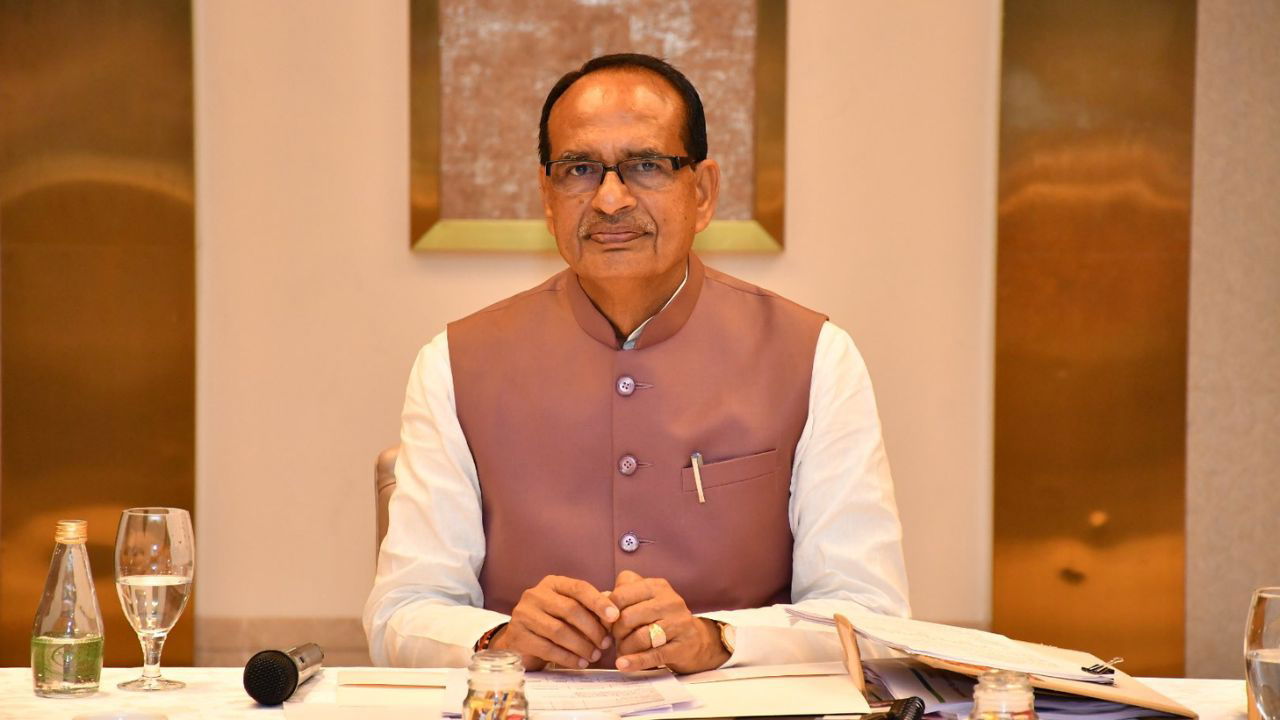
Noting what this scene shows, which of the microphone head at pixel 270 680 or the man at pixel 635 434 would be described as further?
the man at pixel 635 434

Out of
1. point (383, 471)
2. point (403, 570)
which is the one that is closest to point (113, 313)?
point (383, 471)

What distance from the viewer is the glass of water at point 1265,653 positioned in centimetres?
119

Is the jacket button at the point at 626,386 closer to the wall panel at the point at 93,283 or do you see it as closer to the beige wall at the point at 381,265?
the beige wall at the point at 381,265

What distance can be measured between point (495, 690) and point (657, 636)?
55cm

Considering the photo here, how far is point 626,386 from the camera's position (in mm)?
2113

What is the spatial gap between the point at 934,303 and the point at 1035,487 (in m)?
0.54

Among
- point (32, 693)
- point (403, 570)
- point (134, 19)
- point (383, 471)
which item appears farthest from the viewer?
point (134, 19)

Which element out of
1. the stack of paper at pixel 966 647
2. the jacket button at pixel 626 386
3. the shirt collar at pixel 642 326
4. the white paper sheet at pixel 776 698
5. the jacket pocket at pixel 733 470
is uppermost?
the shirt collar at pixel 642 326

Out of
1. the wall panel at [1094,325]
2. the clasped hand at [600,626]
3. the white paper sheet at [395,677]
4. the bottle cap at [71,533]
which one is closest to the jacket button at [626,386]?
the clasped hand at [600,626]

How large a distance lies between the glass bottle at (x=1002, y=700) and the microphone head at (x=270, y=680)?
31.1 inches

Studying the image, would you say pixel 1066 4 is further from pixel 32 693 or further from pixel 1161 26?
pixel 32 693

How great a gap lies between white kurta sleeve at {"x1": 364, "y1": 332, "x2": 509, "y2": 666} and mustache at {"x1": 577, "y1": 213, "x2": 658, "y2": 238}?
0.36 metres

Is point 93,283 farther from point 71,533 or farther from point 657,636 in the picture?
point 657,636

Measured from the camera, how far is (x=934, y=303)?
334 centimetres
